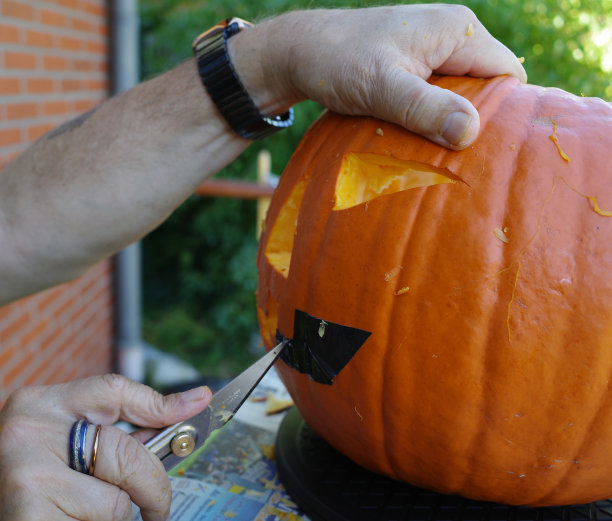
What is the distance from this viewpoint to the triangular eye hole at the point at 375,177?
0.85 meters

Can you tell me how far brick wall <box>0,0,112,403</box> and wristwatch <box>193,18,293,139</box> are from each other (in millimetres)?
1072

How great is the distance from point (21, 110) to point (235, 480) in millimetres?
1656

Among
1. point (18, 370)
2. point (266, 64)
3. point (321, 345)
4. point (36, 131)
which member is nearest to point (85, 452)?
point (321, 345)

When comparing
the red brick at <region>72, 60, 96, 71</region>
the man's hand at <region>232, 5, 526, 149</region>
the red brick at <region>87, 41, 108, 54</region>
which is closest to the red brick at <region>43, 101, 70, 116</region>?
the red brick at <region>72, 60, 96, 71</region>

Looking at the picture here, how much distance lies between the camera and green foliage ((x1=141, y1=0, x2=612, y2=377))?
11.1 feet

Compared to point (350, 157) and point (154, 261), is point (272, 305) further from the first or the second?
point (154, 261)

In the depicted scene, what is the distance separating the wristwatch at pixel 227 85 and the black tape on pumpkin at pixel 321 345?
495mm

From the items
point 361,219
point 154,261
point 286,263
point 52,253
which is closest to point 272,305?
point 286,263

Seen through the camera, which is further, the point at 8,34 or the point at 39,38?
the point at 39,38

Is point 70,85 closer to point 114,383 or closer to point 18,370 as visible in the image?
point 18,370

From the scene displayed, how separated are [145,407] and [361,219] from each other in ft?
1.35

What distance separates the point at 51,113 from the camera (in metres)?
2.36

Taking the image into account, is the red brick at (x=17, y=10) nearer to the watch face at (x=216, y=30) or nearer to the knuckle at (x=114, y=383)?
the watch face at (x=216, y=30)

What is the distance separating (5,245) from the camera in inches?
50.0
